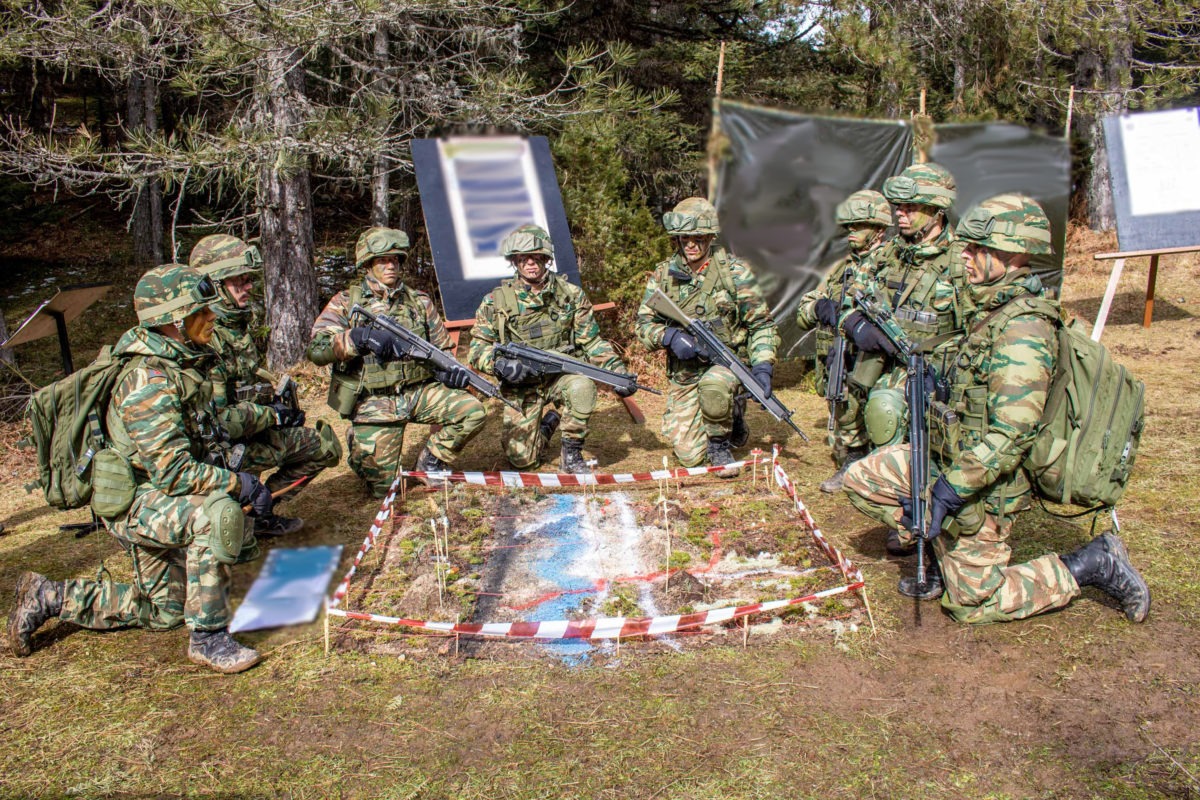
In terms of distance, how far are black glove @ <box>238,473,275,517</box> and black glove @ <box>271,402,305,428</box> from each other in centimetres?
142

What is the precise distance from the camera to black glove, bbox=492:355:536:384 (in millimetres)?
7035

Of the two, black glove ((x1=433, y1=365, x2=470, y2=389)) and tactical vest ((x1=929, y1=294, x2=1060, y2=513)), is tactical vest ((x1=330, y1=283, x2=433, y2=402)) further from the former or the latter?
tactical vest ((x1=929, y1=294, x2=1060, y2=513))

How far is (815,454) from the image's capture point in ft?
25.8

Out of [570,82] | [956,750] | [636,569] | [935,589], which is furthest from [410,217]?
[956,750]

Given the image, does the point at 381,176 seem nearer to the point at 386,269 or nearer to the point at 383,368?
the point at 386,269

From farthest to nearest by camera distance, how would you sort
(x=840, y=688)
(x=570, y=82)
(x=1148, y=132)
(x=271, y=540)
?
1. (x=570, y=82)
2. (x=1148, y=132)
3. (x=271, y=540)
4. (x=840, y=688)

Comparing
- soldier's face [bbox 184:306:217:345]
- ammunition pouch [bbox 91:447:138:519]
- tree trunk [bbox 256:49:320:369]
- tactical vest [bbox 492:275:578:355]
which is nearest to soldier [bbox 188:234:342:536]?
soldier's face [bbox 184:306:217:345]

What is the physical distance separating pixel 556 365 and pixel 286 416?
219 cm

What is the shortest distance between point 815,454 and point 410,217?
8826 mm

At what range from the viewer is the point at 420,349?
6.75 metres

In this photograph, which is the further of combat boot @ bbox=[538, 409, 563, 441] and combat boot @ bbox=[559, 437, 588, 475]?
combat boot @ bbox=[538, 409, 563, 441]

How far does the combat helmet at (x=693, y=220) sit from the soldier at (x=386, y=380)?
6.95ft

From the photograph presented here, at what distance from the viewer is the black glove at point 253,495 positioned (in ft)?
15.5

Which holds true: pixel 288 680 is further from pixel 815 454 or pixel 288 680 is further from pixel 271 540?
pixel 815 454
